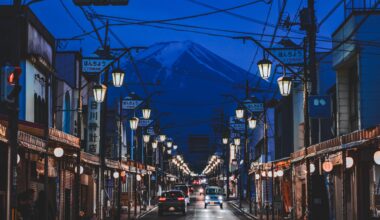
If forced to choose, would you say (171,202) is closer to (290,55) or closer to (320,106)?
(290,55)

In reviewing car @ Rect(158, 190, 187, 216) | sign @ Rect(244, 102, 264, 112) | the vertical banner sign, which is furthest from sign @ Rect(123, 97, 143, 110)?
car @ Rect(158, 190, 187, 216)

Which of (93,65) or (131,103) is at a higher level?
(93,65)

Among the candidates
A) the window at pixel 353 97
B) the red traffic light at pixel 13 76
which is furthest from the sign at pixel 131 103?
the red traffic light at pixel 13 76

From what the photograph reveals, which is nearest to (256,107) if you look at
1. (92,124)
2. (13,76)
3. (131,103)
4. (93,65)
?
(131,103)

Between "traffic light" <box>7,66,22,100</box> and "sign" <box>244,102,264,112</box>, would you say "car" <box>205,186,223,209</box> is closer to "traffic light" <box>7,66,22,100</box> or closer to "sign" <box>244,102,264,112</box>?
"sign" <box>244,102,264,112</box>

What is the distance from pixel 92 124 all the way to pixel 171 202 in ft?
30.4

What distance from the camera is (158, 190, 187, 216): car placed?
56.7m

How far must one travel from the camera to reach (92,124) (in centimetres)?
5312

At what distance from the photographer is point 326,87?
46.8 metres

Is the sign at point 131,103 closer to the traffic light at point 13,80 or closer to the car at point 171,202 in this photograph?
the car at point 171,202

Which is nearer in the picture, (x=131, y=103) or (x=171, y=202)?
(x=131, y=103)

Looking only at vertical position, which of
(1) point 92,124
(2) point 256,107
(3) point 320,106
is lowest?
(3) point 320,106

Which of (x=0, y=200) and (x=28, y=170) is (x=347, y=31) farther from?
(x=0, y=200)

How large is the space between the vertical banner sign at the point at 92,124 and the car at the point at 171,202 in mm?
6980
